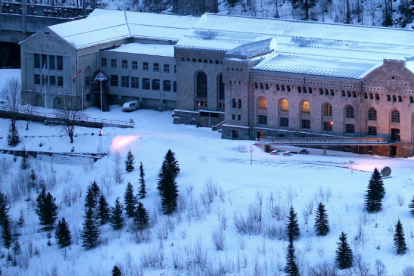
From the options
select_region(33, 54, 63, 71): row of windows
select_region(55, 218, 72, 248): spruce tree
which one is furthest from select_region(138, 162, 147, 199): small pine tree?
select_region(33, 54, 63, 71): row of windows

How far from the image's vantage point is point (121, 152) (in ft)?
400

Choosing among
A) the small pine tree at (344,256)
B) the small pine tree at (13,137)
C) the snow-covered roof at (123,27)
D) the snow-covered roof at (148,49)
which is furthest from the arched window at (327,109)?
the small pine tree at (13,137)

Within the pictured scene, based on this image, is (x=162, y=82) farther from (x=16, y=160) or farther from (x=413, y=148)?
(x=413, y=148)

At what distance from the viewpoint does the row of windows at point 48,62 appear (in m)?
137

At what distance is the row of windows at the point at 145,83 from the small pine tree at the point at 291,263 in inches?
1792

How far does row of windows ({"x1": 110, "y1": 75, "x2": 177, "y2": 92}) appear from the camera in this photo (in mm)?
137125

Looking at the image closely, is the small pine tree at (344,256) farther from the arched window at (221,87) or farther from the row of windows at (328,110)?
the arched window at (221,87)

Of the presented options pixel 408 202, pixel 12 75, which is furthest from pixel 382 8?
pixel 408 202

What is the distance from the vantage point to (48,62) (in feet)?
452

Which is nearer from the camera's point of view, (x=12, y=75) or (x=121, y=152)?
(x=121, y=152)

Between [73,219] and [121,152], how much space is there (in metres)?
15.0

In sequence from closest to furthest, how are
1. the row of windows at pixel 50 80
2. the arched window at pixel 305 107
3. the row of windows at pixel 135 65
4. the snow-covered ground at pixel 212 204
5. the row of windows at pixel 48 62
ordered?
1. the snow-covered ground at pixel 212 204
2. the arched window at pixel 305 107
3. the row of windows at pixel 135 65
4. the row of windows at pixel 48 62
5. the row of windows at pixel 50 80

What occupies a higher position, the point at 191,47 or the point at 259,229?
the point at 191,47

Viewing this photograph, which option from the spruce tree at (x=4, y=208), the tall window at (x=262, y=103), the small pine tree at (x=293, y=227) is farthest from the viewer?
the tall window at (x=262, y=103)
